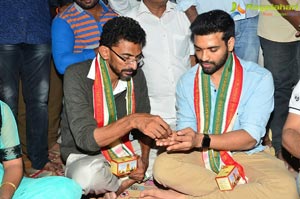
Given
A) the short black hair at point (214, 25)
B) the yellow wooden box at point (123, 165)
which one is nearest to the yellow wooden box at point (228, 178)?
the yellow wooden box at point (123, 165)

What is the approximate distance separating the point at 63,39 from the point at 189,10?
115 cm

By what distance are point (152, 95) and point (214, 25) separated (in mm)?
1054

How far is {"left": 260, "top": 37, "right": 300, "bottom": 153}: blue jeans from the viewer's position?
16.2 ft

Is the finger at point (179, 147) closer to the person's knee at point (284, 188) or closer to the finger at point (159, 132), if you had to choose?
the finger at point (159, 132)

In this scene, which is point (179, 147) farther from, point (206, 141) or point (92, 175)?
point (92, 175)

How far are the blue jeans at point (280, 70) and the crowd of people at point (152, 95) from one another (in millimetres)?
10

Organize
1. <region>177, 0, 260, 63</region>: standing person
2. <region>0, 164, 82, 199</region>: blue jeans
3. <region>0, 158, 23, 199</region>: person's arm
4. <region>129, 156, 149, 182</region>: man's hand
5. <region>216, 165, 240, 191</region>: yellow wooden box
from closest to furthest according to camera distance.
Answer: <region>0, 158, 23, 199</region>: person's arm, <region>0, 164, 82, 199</region>: blue jeans, <region>216, 165, 240, 191</region>: yellow wooden box, <region>129, 156, 149, 182</region>: man's hand, <region>177, 0, 260, 63</region>: standing person

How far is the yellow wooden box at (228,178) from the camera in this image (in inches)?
155

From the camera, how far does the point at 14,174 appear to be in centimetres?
370

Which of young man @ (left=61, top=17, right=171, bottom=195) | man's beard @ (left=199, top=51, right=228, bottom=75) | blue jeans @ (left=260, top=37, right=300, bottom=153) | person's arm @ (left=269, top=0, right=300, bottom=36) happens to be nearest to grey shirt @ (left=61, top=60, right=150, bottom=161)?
young man @ (left=61, top=17, right=171, bottom=195)

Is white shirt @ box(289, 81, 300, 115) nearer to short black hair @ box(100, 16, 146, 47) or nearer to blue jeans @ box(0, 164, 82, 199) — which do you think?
short black hair @ box(100, 16, 146, 47)

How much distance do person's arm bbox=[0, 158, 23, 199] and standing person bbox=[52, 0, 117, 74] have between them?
121 cm

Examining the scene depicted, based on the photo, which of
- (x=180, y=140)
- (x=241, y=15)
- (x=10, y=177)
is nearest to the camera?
(x=10, y=177)

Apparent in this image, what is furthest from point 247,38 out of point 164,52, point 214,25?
point 214,25
